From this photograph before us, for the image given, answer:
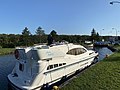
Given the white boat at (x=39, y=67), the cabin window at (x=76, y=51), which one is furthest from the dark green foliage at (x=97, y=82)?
the cabin window at (x=76, y=51)

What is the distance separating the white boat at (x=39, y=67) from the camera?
1366cm

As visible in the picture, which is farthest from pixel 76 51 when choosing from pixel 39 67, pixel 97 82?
pixel 97 82

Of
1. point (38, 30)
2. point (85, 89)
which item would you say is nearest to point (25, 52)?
point (85, 89)

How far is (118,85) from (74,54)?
7.98 metres

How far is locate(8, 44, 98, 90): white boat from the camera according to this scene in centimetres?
1366

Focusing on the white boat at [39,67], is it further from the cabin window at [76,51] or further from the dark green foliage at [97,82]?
the dark green foliage at [97,82]

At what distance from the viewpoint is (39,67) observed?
13.9 metres

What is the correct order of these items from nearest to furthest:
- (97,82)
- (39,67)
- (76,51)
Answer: (97,82)
(39,67)
(76,51)

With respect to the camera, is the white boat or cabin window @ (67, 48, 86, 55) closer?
Answer: the white boat

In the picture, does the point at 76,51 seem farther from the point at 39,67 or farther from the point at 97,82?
the point at 97,82

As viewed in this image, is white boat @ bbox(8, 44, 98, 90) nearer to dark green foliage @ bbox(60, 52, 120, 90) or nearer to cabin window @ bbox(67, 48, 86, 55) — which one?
cabin window @ bbox(67, 48, 86, 55)

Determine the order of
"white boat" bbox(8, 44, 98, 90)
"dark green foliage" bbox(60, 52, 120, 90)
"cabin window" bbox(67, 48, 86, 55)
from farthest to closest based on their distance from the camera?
"cabin window" bbox(67, 48, 86, 55) < "white boat" bbox(8, 44, 98, 90) < "dark green foliage" bbox(60, 52, 120, 90)

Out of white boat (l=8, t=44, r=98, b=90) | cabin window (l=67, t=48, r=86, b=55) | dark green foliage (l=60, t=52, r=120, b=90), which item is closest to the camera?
dark green foliage (l=60, t=52, r=120, b=90)

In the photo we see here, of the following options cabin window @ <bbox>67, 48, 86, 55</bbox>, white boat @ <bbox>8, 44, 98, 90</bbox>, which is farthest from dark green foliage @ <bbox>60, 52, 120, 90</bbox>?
cabin window @ <bbox>67, 48, 86, 55</bbox>
